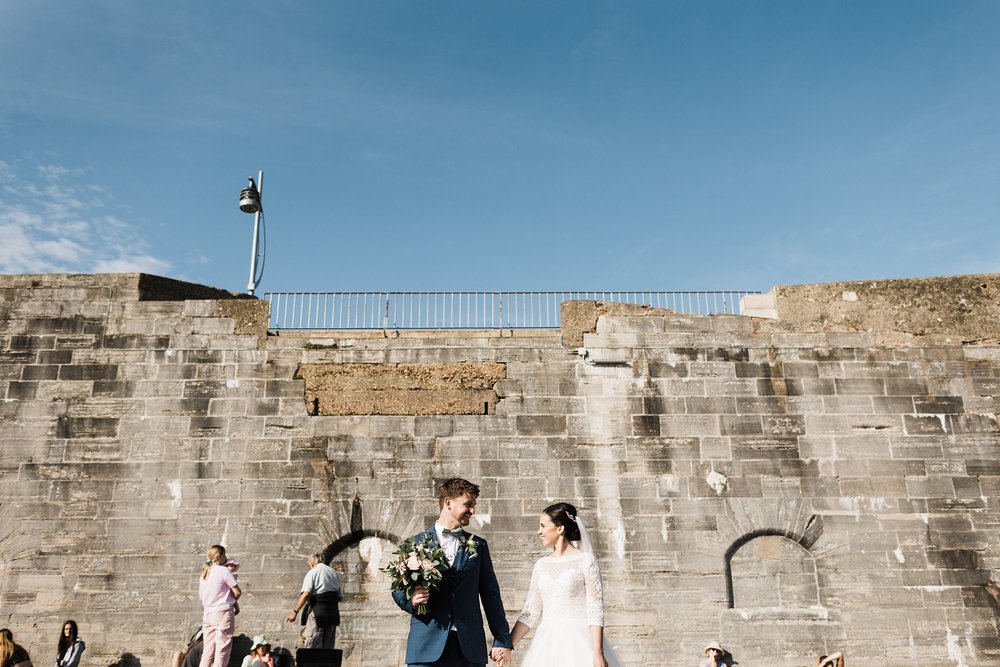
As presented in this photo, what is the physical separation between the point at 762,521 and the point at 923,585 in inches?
81.7

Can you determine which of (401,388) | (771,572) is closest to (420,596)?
(401,388)

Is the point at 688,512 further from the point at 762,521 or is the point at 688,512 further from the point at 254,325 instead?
the point at 254,325

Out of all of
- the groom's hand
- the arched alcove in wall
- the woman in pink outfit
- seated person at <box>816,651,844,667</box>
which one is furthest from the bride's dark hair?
seated person at <box>816,651,844,667</box>

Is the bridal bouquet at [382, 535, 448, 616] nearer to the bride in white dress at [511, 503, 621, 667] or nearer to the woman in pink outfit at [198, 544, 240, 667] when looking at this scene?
the bride in white dress at [511, 503, 621, 667]

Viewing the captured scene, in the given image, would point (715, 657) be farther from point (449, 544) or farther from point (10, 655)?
point (10, 655)

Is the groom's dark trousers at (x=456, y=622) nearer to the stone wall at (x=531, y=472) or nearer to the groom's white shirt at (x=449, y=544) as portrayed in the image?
the groom's white shirt at (x=449, y=544)

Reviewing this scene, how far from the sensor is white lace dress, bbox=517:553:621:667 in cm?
481

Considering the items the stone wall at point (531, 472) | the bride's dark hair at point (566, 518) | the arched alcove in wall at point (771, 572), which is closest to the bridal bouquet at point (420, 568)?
the bride's dark hair at point (566, 518)

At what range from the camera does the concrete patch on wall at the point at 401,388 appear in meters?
10.2

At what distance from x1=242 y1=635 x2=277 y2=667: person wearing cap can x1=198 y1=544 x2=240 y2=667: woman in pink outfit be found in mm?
265

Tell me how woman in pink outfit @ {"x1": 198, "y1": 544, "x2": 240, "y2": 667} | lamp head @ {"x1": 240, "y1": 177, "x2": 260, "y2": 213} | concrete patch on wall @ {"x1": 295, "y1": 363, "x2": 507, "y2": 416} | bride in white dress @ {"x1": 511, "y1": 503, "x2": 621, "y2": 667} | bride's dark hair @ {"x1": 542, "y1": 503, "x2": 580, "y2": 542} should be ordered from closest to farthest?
bride in white dress @ {"x1": 511, "y1": 503, "x2": 621, "y2": 667}, bride's dark hair @ {"x1": 542, "y1": 503, "x2": 580, "y2": 542}, woman in pink outfit @ {"x1": 198, "y1": 544, "x2": 240, "y2": 667}, concrete patch on wall @ {"x1": 295, "y1": 363, "x2": 507, "y2": 416}, lamp head @ {"x1": 240, "y1": 177, "x2": 260, "y2": 213}

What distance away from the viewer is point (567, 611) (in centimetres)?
491

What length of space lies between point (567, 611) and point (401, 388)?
225 inches

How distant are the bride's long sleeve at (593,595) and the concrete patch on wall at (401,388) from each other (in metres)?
5.27
